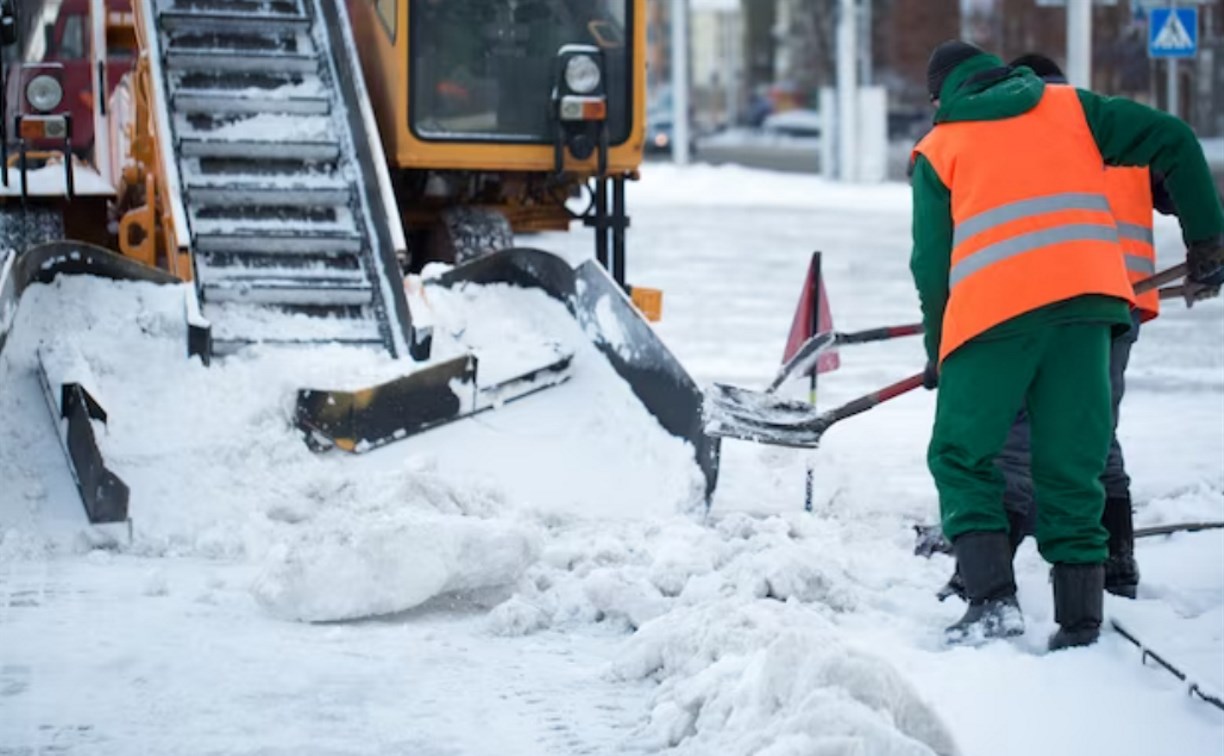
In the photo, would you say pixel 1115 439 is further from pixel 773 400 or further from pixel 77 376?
pixel 77 376

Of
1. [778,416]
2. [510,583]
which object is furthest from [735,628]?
[778,416]

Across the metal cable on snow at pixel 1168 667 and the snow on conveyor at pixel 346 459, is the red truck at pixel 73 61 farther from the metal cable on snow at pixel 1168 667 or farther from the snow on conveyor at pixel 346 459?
the metal cable on snow at pixel 1168 667

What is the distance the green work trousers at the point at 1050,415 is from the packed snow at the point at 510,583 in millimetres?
343

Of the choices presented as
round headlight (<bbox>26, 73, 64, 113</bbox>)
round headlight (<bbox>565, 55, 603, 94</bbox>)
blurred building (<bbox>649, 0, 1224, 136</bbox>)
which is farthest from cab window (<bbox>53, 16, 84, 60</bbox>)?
blurred building (<bbox>649, 0, 1224, 136</bbox>)

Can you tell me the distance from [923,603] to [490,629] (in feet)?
3.93

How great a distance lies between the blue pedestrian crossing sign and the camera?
20.4 meters

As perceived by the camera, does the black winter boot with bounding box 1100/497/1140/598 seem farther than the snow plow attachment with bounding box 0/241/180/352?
No

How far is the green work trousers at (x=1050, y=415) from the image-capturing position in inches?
217

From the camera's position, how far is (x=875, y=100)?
2898 cm

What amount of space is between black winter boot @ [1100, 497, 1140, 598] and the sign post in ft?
48.5

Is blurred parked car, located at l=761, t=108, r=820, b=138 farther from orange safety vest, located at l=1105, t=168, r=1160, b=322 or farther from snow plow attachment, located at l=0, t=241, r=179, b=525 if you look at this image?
orange safety vest, located at l=1105, t=168, r=1160, b=322

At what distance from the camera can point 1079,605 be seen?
552 centimetres

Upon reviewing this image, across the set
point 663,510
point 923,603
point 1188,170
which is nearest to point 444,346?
point 663,510

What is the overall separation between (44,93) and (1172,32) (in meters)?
13.2
